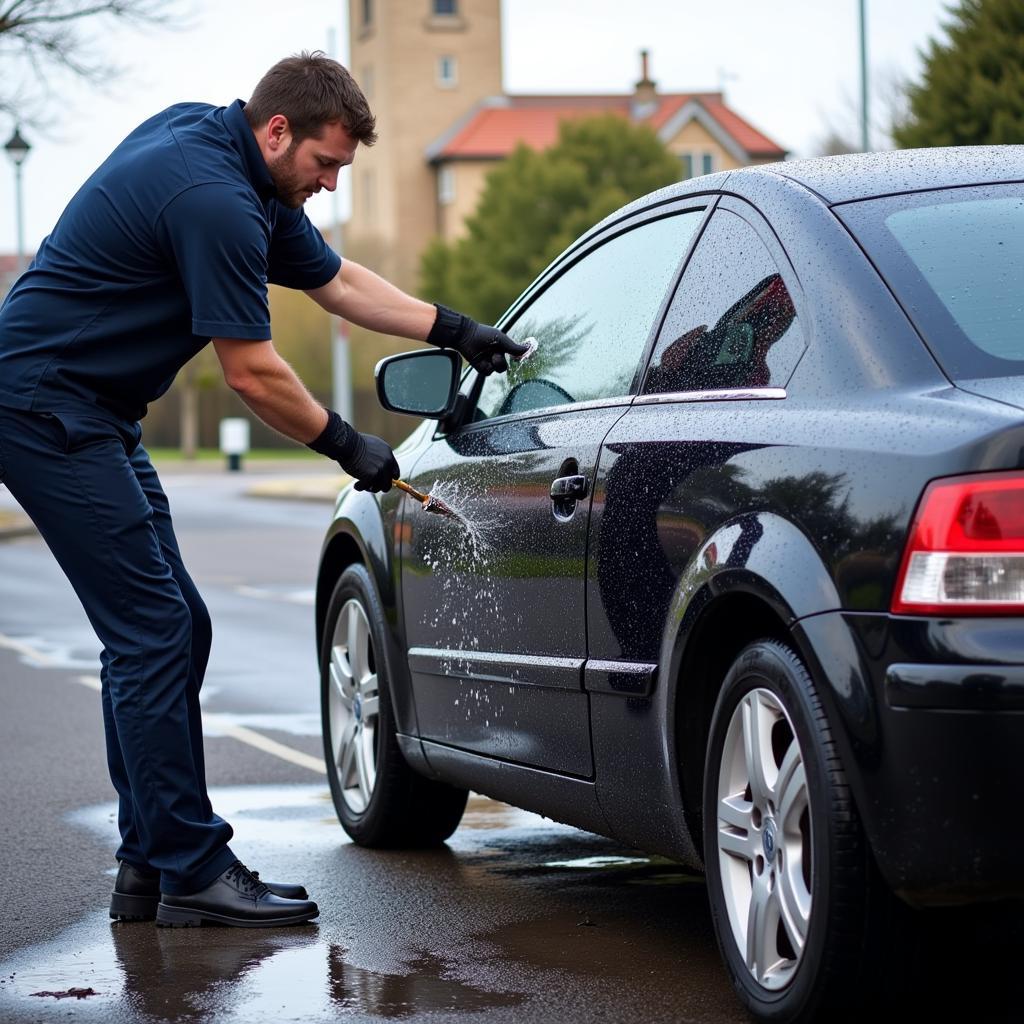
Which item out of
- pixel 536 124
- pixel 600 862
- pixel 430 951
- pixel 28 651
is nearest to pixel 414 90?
pixel 536 124

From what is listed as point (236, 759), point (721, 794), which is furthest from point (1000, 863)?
point (236, 759)

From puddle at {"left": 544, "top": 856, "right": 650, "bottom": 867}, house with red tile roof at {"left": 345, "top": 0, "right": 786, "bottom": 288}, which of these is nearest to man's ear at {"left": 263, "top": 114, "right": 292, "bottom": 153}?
puddle at {"left": 544, "top": 856, "right": 650, "bottom": 867}

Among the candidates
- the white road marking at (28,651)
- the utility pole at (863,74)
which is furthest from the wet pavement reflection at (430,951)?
the utility pole at (863,74)

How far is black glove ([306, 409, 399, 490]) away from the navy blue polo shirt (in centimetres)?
31

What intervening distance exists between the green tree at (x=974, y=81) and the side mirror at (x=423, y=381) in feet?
64.0

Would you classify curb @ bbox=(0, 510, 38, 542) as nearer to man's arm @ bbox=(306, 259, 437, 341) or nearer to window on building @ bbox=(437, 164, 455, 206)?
man's arm @ bbox=(306, 259, 437, 341)

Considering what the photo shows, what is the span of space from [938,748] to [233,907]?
7.22 ft

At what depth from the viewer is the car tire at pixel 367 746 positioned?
577 centimetres

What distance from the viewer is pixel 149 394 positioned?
16.5 ft

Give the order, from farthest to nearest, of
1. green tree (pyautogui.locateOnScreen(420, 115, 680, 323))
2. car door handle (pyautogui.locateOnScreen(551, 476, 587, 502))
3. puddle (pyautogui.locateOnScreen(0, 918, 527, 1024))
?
green tree (pyautogui.locateOnScreen(420, 115, 680, 323))
car door handle (pyautogui.locateOnScreen(551, 476, 587, 502))
puddle (pyautogui.locateOnScreen(0, 918, 527, 1024))

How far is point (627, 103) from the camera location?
82250 millimetres

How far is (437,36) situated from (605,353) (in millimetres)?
82175

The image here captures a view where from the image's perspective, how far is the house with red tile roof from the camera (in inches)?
3145

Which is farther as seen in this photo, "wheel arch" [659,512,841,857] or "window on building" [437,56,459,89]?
"window on building" [437,56,459,89]
